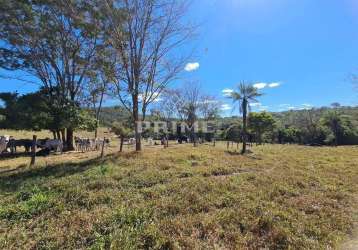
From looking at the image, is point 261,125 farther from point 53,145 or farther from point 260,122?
point 53,145

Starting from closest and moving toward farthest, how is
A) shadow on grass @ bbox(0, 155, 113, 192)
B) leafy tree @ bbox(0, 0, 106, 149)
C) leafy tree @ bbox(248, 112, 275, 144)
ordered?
shadow on grass @ bbox(0, 155, 113, 192)
leafy tree @ bbox(0, 0, 106, 149)
leafy tree @ bbox(248, 112, 275, 144)

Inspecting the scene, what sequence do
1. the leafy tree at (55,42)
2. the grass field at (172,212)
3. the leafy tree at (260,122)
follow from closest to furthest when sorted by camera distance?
the grass field at (172,212)
the leafy tree at (55,42)
the leafy tree at (260,122)

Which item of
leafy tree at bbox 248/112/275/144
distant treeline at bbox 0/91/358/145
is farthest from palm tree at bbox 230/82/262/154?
leafy tree at bbox 248/112/275/144

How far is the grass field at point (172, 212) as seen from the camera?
472 centimetres

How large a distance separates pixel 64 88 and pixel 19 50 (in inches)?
154

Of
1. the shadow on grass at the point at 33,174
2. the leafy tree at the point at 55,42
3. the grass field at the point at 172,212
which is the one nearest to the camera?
the grass field at the point at 172,212

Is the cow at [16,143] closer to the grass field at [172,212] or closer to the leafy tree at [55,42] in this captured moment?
the leafy tree at [55,42]

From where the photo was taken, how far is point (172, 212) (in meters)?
A: 5.95

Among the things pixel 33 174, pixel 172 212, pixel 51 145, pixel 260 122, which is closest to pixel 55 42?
pixel 51 145

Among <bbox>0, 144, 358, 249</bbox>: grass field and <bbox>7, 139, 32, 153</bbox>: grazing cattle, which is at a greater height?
<bbox>7, 139, 32, 153</bbox>: grazing cattle

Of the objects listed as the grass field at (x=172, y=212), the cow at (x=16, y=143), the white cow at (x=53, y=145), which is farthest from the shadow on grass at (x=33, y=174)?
the cow at (x=16, y=143)

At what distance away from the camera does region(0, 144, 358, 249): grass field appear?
4.72m

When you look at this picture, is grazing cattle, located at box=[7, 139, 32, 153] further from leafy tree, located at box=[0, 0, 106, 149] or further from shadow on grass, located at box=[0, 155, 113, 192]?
shadow on grass, located at box=[0, 155, 113, 192]

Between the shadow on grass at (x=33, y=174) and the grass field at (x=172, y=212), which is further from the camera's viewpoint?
the shadow on grass at (x=33, y=174)
